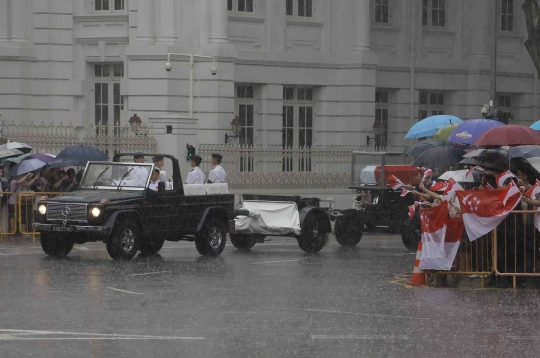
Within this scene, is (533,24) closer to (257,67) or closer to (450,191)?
(257,67)

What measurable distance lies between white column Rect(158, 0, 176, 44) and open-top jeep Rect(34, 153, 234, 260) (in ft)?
49.3

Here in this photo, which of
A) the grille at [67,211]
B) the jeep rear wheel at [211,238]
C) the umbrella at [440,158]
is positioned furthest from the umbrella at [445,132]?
the grille at [67,211]

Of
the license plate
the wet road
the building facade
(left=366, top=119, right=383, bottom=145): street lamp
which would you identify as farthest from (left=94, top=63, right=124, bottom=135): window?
the license plate

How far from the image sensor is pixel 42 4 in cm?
4381

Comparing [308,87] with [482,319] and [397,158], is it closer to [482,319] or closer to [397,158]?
[397,158]

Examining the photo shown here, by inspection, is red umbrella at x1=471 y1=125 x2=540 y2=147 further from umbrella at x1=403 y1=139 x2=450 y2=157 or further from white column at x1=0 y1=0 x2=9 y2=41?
white column at x1=0 y1=0 x2=9 y2=41

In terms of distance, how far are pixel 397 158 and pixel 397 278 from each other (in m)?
11.4

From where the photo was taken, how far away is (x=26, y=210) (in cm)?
3036

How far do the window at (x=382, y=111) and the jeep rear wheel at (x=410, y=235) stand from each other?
A: 59.5 feet

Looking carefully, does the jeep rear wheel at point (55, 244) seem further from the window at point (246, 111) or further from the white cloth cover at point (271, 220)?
the window at point (246, 111)

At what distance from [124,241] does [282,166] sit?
16.9m

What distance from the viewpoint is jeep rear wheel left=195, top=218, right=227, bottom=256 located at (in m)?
25.2

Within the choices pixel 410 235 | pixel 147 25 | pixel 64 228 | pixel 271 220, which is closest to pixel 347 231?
pixel 410 235

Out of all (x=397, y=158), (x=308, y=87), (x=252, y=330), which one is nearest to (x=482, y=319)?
(x=252, y=330)
